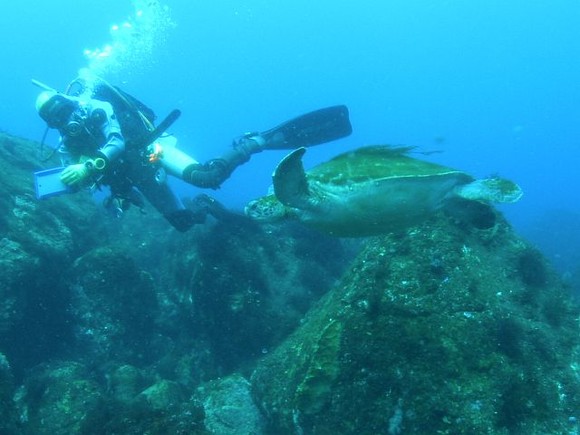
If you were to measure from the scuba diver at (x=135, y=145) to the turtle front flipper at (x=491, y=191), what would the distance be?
15.7ft

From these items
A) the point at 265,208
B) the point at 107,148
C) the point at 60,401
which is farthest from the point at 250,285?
the point at 265,208

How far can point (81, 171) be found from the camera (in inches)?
228

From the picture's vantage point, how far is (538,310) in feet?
13.2

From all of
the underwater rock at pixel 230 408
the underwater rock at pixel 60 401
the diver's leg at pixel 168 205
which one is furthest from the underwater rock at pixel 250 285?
the underwater rock at pixel 60 401

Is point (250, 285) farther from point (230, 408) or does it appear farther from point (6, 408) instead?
point (6, 408)

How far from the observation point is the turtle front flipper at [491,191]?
339 centimetres

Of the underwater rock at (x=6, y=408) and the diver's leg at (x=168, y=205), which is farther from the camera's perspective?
the diver's leg at (x=168, y=205)

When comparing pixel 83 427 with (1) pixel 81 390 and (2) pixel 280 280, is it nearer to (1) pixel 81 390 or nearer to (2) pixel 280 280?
(1) pixel 81 390

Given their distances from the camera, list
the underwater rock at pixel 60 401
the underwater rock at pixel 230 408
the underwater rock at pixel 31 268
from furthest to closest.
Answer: the underwater rock at pixel 31 268 → the underwater rock at pixel 60 401 → the underwater rock at pixel 230 408

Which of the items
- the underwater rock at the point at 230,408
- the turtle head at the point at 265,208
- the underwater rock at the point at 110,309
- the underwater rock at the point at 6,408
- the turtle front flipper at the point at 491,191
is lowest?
the underwater rock at the point at 6,408

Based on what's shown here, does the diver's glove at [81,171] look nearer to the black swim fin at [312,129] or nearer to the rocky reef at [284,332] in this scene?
the rocky reef at [284,332]

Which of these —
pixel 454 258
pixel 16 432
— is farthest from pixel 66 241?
pixel 454 258

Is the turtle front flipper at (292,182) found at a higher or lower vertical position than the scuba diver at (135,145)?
lower

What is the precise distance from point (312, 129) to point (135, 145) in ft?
11.6
